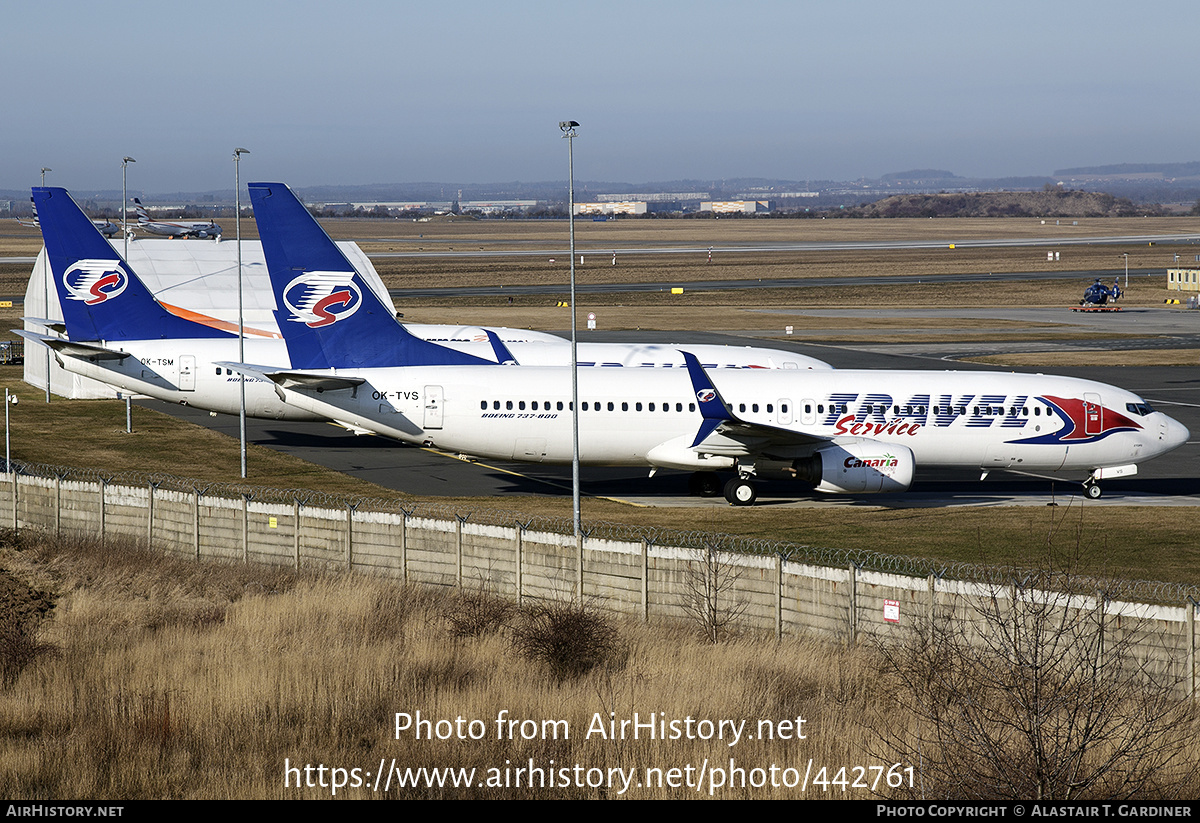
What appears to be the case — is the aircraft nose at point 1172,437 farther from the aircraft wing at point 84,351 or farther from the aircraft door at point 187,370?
the aircraft wing at point 84,351

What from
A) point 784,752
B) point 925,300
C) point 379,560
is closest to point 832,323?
point 925,300

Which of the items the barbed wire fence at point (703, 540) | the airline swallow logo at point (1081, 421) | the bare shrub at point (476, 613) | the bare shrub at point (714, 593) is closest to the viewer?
the bare shrub at point (476, 613)

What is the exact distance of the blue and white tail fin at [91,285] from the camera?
167 ft

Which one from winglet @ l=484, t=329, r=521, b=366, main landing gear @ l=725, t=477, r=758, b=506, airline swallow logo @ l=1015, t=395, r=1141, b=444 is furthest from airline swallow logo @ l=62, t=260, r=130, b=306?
airline swallow logo @ l=1015, t=395, r=1141, b=444

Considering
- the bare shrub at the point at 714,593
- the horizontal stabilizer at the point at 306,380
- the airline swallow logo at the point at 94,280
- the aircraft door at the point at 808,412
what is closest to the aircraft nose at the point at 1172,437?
the aircraft door at the point at 808,412

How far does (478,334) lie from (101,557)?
31.2 meters

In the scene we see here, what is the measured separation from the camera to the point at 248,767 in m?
17.8

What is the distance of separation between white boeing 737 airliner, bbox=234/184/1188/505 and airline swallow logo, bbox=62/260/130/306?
1236cm

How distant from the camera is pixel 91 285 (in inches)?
2012

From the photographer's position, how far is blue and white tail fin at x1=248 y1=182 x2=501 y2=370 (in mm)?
41750

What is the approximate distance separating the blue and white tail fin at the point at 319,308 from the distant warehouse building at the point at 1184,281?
108 metres

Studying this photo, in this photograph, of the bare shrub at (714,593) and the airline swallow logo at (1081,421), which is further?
the airline swallow logo at (1081,421)

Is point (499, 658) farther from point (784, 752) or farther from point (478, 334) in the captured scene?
point (478, 334)

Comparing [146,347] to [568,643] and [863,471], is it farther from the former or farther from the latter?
[568,643]
